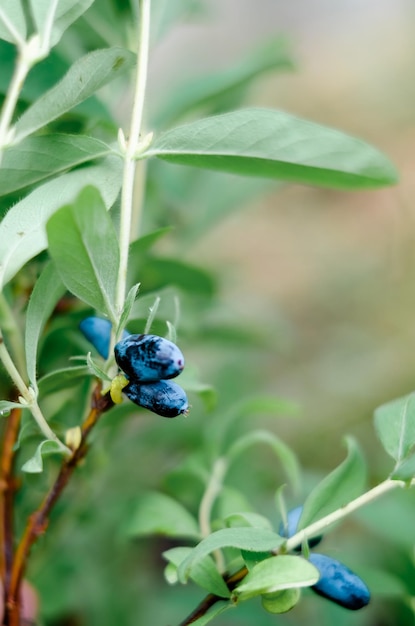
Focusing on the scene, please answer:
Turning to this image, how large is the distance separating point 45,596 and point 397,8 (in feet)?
12.6

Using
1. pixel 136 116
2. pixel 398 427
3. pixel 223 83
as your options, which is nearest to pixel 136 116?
pixel 136 116

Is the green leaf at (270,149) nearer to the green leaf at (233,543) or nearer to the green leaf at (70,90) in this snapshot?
the green leaf at (70,90)

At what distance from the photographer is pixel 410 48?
367 centimetres

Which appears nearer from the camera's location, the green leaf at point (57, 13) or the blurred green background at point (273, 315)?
the green leaf at point (57, 13)

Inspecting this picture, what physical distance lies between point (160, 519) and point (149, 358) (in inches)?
12.7

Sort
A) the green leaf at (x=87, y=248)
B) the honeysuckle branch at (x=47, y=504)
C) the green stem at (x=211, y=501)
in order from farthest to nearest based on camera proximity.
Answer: the green stem at (x=211, y=501), the honeysuckle branch at (x=47, y=504), the green leaf at (x=87, y=248)

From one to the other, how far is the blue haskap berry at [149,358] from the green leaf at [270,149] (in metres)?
0.19

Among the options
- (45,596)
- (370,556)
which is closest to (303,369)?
(370,556)

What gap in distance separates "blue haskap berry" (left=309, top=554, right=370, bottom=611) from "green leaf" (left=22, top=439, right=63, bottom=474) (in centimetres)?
23

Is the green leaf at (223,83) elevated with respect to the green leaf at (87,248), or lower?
elevated

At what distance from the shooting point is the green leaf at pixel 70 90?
0.58 m

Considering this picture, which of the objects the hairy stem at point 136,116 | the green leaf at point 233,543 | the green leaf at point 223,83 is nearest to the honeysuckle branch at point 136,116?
the hairy stem at point 136,116

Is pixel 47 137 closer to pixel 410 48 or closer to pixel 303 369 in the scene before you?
pixel 303 369

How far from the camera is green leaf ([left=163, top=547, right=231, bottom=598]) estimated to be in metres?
0.57
